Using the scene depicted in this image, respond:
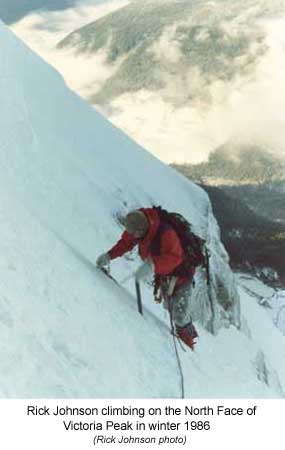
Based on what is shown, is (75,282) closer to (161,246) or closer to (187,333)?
(161,246)

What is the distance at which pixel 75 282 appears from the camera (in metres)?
10.5

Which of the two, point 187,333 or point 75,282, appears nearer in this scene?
point 75,282

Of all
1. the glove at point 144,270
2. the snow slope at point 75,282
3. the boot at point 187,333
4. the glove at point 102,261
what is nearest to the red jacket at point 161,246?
→ the glove at point 144,270

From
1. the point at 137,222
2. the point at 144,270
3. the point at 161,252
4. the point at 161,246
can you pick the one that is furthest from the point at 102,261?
the point at 137,222

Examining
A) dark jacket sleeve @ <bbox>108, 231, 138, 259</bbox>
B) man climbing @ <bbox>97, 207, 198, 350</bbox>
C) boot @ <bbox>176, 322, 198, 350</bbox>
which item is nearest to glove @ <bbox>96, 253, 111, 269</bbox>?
man climbing @ <bbox>97, 207, 198, 350</bbox>

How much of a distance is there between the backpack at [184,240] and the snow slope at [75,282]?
1375mm

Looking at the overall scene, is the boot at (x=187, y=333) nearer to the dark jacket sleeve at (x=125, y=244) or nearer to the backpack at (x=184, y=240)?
the backpack at (x=184, y=240)

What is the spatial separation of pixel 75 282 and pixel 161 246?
1610mm

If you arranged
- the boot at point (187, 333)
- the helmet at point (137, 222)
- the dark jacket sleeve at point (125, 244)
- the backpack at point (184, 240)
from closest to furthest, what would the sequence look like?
the helmet at point (137, 222)
the backpack at point (184, 240)
the dark jacket sleeve at point (125, 244)
the boot at point (187, 333)

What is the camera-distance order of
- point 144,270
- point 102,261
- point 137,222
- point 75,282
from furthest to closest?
point 102,261 < point 144,270 < point 75,282 < point 137,222

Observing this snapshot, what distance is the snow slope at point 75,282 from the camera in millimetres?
8570

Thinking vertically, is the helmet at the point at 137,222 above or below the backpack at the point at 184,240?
above

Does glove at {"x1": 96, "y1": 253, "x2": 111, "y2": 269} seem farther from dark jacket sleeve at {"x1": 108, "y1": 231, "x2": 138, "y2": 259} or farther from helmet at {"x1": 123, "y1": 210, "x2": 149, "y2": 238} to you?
helmet at {"x1": 123, "y1": 210, "x2": 149, "y2": 238}
